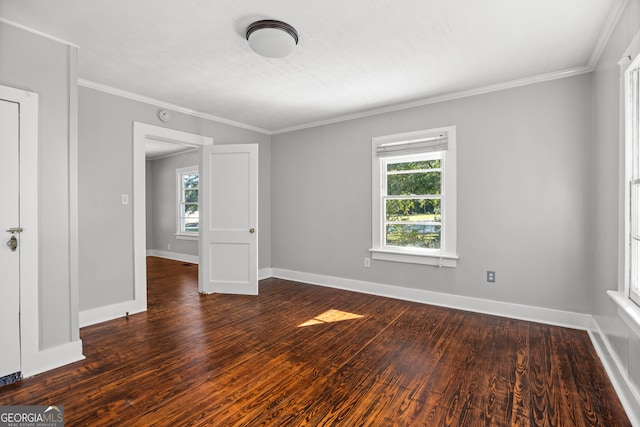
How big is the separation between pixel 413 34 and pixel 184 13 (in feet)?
5.44

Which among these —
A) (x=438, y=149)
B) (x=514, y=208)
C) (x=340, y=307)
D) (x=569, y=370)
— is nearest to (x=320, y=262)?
(x=340, y=307)

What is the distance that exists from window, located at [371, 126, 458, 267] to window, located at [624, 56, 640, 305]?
68.0 inches

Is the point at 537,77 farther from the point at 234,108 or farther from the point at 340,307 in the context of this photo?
the point at 234,108

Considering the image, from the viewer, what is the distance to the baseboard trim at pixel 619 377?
5.60 feet

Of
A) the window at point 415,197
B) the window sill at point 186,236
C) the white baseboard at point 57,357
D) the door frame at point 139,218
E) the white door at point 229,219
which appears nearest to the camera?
the white baseboard at point 57,357

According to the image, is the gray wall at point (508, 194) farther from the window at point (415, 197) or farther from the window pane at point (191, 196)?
the window pane at point (191, 196)

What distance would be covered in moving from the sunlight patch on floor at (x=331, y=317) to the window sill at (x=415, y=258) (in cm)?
102

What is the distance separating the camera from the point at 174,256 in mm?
7414

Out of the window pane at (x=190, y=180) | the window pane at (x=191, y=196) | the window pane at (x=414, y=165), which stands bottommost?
the window pane at (x=191, y=196)

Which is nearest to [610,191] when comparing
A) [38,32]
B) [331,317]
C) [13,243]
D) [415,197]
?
[415,197]

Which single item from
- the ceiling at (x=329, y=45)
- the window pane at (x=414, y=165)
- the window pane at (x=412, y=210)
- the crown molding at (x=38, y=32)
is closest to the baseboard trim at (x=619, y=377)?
the window pane at (x=412, y=210)

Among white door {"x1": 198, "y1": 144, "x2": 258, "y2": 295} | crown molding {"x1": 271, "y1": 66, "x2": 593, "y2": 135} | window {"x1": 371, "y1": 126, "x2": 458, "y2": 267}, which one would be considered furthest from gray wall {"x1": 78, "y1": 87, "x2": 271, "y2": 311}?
window {"x1": 371, "y1": 126, "x2": 458, "y2": 267}

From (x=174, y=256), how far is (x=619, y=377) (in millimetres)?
7631

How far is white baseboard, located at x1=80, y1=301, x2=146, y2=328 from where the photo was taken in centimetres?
319
